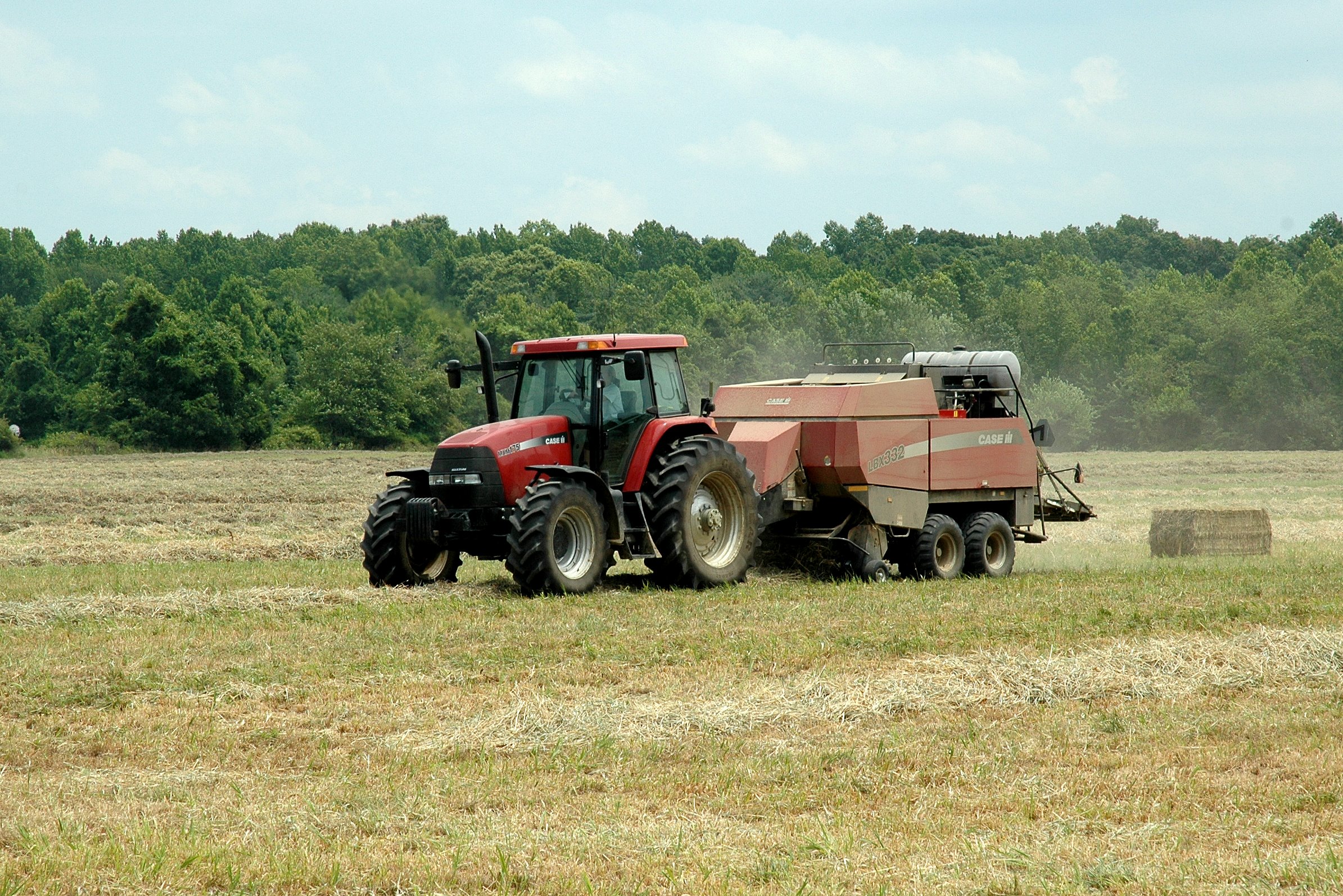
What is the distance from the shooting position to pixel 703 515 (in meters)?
13.6

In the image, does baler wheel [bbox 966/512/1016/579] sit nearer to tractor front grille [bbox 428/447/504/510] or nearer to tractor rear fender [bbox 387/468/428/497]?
tractor front grille [bbox 428/447/504/510]

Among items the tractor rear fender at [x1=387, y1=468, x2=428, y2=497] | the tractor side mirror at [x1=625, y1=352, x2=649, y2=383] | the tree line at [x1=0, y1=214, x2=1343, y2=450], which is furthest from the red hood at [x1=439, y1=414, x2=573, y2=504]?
the tree line at [x1=0, y1=214, x2=1343, y2=450]

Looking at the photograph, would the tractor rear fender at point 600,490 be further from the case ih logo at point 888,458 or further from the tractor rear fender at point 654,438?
the case ih logo at point 888,458

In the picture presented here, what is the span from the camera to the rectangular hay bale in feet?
60.2

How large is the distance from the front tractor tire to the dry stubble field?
471mm

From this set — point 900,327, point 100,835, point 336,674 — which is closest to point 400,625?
point 336,674

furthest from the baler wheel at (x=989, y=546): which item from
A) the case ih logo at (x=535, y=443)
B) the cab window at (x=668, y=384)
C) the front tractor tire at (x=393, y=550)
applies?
the front tractor tire at (x=393, y=550)

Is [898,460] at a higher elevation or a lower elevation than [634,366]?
lower

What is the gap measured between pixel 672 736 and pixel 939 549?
8984 millimetres

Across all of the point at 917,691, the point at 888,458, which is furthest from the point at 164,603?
the point at 888,458

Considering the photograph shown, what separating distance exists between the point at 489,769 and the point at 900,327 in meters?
58.8

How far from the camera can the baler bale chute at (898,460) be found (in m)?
14.6

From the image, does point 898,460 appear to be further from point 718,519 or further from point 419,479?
point 419,479

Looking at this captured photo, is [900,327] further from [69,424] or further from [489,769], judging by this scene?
[489,769]
